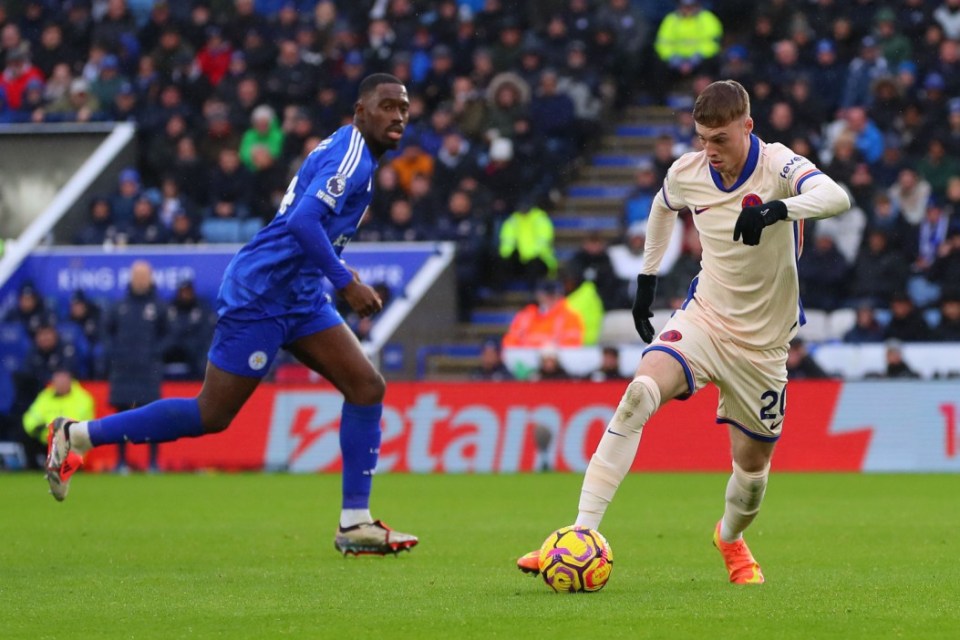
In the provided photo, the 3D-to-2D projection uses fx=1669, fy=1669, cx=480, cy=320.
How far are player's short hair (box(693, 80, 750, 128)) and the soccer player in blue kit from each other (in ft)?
7.05

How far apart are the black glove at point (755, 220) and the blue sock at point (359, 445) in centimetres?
311

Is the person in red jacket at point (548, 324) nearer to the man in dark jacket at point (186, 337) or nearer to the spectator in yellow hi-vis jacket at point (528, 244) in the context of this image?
the spectator in yellow hi-vis jacket at point (528, 244)

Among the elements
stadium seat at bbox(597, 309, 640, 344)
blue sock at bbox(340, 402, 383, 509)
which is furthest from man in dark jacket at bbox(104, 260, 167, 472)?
blue sock at bbox(340, 402, 383, 509)

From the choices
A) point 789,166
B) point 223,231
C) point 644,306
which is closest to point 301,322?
point 644,306

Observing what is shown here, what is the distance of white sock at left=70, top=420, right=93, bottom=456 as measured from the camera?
8.87 meters

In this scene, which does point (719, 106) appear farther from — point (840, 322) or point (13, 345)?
point (13, 345)

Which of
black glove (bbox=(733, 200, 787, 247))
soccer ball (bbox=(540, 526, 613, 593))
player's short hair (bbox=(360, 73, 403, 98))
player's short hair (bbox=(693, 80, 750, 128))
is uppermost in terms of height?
player's short hair (bbox=(693, 80, 750, 128))

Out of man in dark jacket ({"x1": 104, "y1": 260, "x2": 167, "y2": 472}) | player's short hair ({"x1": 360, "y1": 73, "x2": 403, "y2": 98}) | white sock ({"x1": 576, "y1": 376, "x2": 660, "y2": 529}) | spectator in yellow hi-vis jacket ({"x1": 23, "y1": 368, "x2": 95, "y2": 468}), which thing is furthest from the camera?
Answer: spectator in yellow hi-vis jacket ({"x1": 23, "y1": 368, "x2": 95, "y2": 468})

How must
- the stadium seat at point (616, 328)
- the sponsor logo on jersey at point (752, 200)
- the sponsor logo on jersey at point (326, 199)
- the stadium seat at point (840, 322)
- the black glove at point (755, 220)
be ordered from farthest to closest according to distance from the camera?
the stadium seat at point (616, 328), the stadium seat at point (840, 322), the sponsor logo on jersey at point (326, 199), the sponsor logo on jersey at point (752, 200), the black glove at point (755, 220)

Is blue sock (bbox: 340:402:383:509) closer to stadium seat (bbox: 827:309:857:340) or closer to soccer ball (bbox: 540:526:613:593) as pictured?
soccer ball (bbox: 540:526:613:593)

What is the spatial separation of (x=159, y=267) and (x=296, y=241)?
1328 cm

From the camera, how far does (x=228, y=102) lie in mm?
24469

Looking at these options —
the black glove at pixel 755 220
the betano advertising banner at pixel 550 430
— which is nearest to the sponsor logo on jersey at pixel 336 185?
the black glove at pixel 755 220

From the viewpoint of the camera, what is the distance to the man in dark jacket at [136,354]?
62.4 feet
